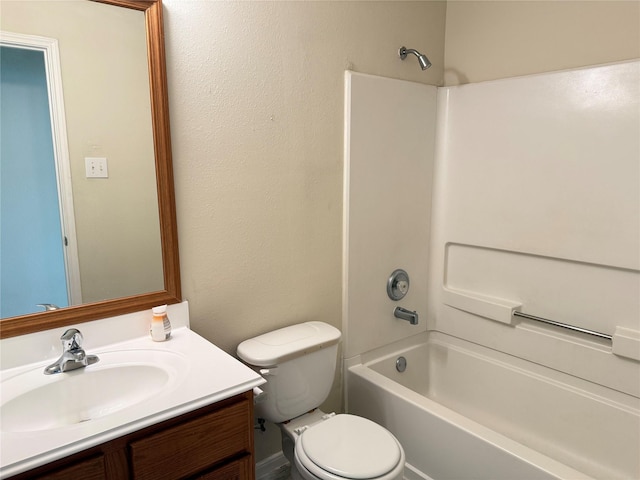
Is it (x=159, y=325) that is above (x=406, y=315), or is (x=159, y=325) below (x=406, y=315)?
above

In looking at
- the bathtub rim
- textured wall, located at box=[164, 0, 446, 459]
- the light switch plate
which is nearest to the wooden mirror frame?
textured wall, located at box=[164, 0, 446, 459]

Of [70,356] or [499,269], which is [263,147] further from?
[499,269]

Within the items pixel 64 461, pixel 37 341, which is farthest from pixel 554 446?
pixel 37 341

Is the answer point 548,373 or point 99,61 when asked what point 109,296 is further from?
point 548,373

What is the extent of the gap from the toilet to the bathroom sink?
14.2 inches

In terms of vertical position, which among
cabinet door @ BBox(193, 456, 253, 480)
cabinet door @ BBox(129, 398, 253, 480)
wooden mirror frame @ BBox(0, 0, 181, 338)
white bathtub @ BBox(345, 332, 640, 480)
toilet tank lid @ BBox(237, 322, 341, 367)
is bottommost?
white bathtub @ BBox(345, 332, 640, 480)

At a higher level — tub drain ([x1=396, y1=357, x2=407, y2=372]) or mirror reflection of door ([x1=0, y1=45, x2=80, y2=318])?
mirror reflection of door ([x1=0, y1=45, x2=80, y2=318])

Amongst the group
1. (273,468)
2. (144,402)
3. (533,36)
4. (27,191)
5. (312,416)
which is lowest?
(273,468)

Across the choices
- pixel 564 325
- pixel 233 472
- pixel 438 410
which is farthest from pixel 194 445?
pixel 564 325

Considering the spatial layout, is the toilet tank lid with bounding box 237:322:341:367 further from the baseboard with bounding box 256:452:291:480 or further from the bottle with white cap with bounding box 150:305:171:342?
the baseboard with bounding box 256:452:291:480

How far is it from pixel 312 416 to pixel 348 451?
13.7 inches

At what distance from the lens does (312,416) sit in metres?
1.79

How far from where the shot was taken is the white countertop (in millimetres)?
916

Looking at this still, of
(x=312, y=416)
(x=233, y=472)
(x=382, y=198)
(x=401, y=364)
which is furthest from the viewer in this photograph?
(x=401, y=364)
